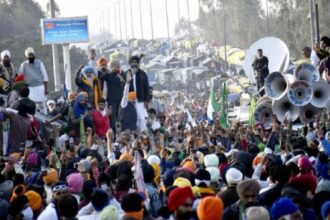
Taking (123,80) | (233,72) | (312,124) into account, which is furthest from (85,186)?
(233,72)

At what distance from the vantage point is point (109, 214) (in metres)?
12.3

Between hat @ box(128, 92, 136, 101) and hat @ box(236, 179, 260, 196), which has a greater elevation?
hat @ box(128, 92, 136, 101)

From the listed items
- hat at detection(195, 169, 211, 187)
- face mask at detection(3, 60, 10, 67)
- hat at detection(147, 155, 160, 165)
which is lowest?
hat at detection(195, 169, 211, 187)

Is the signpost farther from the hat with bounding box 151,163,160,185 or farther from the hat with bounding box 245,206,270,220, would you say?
the hat with bounding box 245,206,270,220

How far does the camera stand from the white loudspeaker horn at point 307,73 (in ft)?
77.4

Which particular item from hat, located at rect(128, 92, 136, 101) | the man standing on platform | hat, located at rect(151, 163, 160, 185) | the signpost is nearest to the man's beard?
hat, located at rect(151, 163, 160, 185)

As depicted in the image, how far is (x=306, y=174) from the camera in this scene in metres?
13.9

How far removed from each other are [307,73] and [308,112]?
0.78m

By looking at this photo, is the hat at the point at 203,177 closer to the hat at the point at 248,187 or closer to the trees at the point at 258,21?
the hat at the point at 248,187

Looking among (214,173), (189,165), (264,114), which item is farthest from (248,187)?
(264,114)

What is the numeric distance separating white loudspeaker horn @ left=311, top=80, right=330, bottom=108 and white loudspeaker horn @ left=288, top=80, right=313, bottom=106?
0.11 meters

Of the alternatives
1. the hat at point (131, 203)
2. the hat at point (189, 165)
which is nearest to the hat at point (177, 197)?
the hat at point (131, 203)

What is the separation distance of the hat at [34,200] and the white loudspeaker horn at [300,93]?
11.1 meters

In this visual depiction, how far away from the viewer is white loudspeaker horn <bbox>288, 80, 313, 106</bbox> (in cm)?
2383
